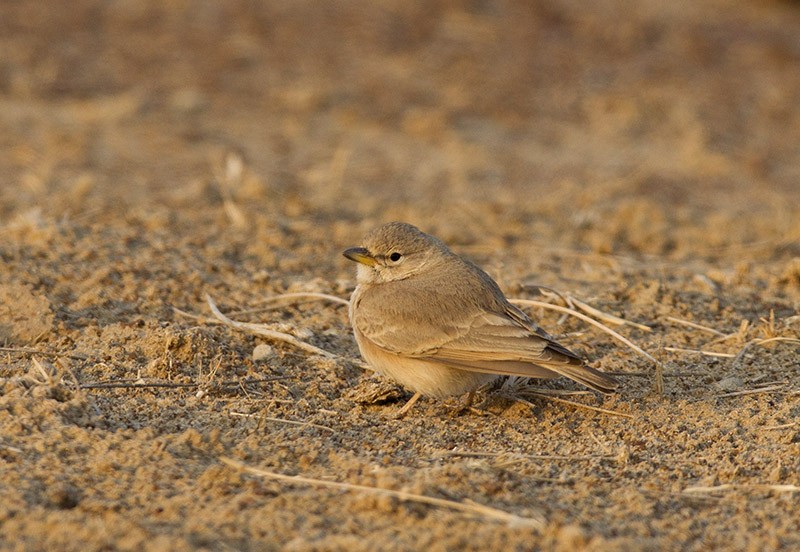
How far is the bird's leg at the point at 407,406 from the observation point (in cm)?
535

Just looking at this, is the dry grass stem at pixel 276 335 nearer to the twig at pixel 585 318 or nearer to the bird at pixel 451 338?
the bird at pixel 451 338

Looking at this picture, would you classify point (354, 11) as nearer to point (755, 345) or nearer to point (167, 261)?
point (167, 261)

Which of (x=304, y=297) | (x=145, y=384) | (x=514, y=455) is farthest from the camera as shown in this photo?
(x=304, y=297)

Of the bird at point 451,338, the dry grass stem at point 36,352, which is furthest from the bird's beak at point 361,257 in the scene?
the dry grass stem at point 36,352

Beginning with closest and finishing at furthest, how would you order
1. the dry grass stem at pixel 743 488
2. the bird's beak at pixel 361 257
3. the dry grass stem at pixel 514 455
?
the dry grass stem at pixel 743 488 < the dry grass stem at pixel 514 455 < the bird's beak at pixel 361 257

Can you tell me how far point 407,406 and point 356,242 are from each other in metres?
2.98

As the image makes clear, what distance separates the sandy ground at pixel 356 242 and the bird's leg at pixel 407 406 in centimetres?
6

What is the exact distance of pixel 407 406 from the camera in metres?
5.40

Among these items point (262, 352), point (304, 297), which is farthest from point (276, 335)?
point (304, 297)

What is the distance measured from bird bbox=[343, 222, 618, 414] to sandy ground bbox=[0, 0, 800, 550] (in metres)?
0.21

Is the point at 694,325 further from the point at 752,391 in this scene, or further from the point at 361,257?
the point at 361,257

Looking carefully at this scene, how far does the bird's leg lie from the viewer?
17.5 feet

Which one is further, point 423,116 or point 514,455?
point 423,116

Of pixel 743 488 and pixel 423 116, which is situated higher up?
pixel 423 116
